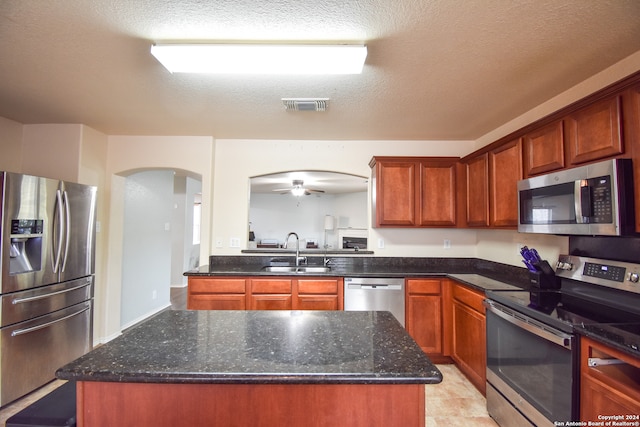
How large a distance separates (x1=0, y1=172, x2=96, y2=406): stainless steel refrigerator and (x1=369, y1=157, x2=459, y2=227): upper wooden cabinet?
291 cm

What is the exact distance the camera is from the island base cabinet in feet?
3.10

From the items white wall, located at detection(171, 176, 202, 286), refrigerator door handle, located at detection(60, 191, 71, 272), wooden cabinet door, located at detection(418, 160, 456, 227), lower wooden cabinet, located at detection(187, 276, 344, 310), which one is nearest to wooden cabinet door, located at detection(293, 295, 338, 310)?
lower wooden cabinet, located at detection(187, 276, 344, 310)

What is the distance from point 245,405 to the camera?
0.95 metres

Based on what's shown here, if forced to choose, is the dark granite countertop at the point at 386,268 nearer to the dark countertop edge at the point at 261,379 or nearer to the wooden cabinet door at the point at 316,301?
the wooden cabinet door at the point at 316,301

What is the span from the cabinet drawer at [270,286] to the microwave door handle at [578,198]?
2210 mm

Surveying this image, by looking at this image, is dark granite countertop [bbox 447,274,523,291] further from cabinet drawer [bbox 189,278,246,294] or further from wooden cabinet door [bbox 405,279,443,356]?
cabinet drawer [bbox 189,278,246,294]

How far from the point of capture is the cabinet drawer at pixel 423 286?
2748 mm

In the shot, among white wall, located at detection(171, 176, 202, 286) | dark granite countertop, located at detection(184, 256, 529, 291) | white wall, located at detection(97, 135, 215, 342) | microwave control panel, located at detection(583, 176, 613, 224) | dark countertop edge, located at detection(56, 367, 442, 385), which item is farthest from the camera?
white wall, located at detection(171, 176, 202, 286)

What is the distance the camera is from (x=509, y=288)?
2.12 m

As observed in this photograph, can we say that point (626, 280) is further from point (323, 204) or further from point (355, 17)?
point (323, 204)

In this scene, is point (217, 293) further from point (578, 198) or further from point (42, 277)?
point (578, 198)

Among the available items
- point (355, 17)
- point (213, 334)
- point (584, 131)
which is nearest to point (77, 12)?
point (355, 17)

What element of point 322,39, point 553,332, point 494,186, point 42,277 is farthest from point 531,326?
point 42,277

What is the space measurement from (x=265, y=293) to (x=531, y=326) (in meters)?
2.08
